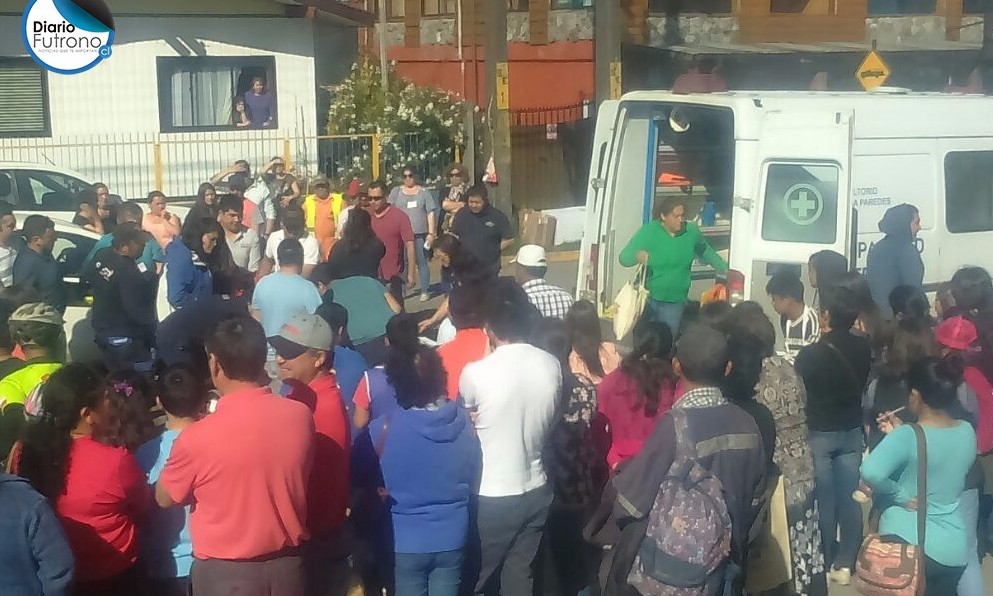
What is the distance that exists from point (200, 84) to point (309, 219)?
23.1 feet

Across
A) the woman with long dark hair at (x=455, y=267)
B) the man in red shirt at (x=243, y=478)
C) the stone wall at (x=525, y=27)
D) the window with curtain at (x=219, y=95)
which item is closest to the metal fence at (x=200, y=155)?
the window with curtain at (x=219, y=95)

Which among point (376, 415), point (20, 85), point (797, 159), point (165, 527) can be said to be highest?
point (20, 85)

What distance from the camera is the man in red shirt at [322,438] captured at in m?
4.69

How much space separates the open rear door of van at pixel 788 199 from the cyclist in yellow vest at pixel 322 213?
5.73m

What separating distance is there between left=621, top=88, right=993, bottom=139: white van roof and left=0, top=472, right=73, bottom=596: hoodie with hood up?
6254 mm

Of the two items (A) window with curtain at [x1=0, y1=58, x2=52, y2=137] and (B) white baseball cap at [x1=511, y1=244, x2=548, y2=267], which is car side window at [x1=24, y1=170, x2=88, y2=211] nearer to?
(A) window with curtain at [x1=0, y1=58, x2=52, y2=137]

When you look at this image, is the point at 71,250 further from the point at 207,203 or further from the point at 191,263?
the point at 191,263

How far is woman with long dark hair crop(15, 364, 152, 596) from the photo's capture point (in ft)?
14.3

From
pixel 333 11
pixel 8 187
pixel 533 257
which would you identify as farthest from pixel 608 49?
pixel 533 257

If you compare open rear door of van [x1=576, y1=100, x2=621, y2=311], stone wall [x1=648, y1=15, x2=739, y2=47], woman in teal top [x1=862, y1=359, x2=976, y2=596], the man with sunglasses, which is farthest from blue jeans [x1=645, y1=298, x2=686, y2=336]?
stone wall [x1=648, y1=15, x2=739, y2=47]

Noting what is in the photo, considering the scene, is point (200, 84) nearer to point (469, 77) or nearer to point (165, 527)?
point (469, 77)

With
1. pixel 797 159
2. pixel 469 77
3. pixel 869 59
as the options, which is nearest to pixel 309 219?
pixel 797 159

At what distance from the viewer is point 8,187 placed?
14.1 m

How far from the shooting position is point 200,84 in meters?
19.6
